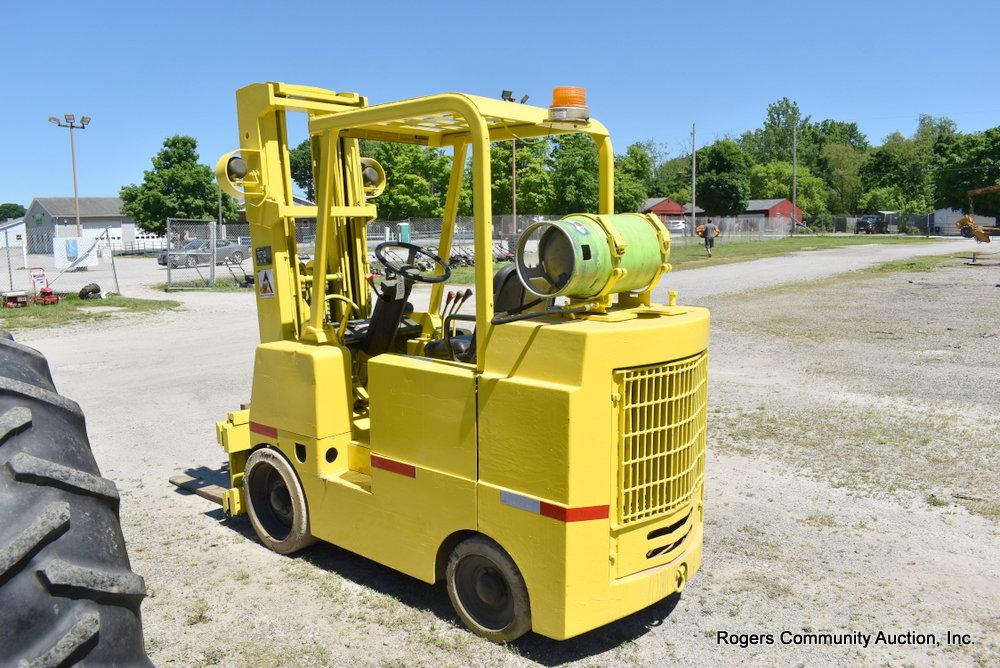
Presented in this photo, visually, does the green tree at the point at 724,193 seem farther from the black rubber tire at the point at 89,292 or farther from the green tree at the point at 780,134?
the black rubber tire at the point at 89,292

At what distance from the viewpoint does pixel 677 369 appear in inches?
164

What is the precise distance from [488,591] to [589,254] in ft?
6.16

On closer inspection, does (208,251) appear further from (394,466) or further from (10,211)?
(10,211)

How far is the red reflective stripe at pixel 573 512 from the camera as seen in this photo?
385 centimetres

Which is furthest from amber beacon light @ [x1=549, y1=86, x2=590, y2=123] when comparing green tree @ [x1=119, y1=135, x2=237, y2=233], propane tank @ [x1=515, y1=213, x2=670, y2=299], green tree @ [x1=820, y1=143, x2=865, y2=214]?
green tree @ [x1=820, y1=143, x2=865, y2=214]

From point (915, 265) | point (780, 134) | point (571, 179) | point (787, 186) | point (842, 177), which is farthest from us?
point (780, 134)

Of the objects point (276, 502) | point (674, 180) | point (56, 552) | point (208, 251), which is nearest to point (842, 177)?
point (674, 180)

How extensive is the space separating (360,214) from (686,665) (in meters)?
3.50

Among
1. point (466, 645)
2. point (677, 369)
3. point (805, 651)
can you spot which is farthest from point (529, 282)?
point (805, 651)

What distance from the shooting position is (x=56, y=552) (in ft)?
6.45

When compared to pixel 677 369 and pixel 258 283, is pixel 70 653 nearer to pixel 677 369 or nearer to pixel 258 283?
pixel 677 369

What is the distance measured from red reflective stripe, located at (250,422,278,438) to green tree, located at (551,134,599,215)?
46105 mm

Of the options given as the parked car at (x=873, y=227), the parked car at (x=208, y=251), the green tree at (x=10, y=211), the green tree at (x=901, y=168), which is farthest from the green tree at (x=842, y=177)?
the green tree at (x=10, y=211)

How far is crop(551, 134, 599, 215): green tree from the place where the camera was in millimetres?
51406
